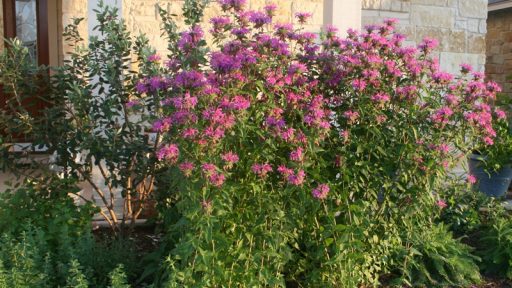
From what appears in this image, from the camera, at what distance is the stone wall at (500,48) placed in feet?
32.4

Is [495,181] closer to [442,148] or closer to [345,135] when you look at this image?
[442,148]

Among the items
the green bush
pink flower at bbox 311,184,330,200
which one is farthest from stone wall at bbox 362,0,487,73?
the green bush

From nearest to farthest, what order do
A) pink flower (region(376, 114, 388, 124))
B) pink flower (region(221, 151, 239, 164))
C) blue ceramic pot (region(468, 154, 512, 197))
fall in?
pink flower (region(221, 151, 239, 164)) < pink flower (region(376, 114, 388, 124)) < blue ceramic pot (region(468, 154, 512, 197))

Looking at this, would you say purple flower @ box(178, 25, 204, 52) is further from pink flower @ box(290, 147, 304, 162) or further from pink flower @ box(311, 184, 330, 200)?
pink flower @ box(311, 184, 330, 200)

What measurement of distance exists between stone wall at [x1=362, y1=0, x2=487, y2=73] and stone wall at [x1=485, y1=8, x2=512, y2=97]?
3.90 meters

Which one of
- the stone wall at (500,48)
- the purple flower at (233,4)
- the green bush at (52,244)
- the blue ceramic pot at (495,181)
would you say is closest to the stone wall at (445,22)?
the blue ceramic pot at (495,181)

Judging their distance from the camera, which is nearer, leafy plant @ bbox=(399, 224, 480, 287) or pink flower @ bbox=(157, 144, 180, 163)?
pink flower @ bbox=(157, 144, 180, 163)

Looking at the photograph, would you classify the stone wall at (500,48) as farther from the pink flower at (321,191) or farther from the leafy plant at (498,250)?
the pink flower at (321,191)

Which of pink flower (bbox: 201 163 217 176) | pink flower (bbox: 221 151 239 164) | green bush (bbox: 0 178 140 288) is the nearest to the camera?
pink flower (bbox: 201 163 217 176)

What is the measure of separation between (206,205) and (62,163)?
1636mm

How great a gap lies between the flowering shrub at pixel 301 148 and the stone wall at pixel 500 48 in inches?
279

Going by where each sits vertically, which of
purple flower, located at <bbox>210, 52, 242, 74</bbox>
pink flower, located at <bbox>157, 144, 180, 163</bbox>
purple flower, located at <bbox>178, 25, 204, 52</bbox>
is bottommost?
pink flower, located at <bbox>157, 144, 180, 163</bbox>

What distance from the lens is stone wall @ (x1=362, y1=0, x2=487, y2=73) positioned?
5887mm

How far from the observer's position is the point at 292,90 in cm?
311
